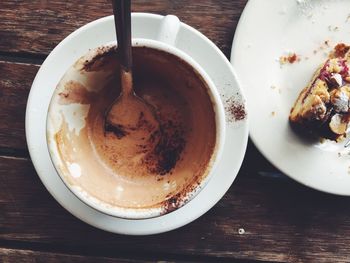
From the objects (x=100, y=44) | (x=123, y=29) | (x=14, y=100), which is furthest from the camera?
(x=14, y=100)

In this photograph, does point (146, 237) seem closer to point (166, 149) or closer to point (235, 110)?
point (166, 149)

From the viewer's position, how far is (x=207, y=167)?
2.91 ft

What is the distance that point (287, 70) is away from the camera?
1061mm

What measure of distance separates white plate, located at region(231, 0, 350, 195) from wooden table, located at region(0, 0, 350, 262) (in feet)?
0.19

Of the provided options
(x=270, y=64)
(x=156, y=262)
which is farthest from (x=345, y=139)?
(x=156, y=262)

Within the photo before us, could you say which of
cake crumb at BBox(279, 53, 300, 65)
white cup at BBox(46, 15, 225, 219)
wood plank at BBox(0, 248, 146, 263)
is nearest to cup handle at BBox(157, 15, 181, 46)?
white cup at BBox(46, 15, 225, 219)

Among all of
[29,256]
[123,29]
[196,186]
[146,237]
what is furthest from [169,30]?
[29,256]

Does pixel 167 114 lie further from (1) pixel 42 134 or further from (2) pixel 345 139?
(2) pixel 345 139

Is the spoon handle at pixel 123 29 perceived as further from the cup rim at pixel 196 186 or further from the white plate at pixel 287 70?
the white plate at pixel 287 70

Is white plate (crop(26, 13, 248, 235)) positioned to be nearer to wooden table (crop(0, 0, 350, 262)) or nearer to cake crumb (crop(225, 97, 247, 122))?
cake crumb (crop(225, 97, 247, 122))

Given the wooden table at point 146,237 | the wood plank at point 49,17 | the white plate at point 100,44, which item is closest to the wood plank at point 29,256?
the wooden table at point 146,237

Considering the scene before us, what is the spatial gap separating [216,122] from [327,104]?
10.3 inches

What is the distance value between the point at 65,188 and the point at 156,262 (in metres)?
0.25

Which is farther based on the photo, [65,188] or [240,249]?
[240,249]
